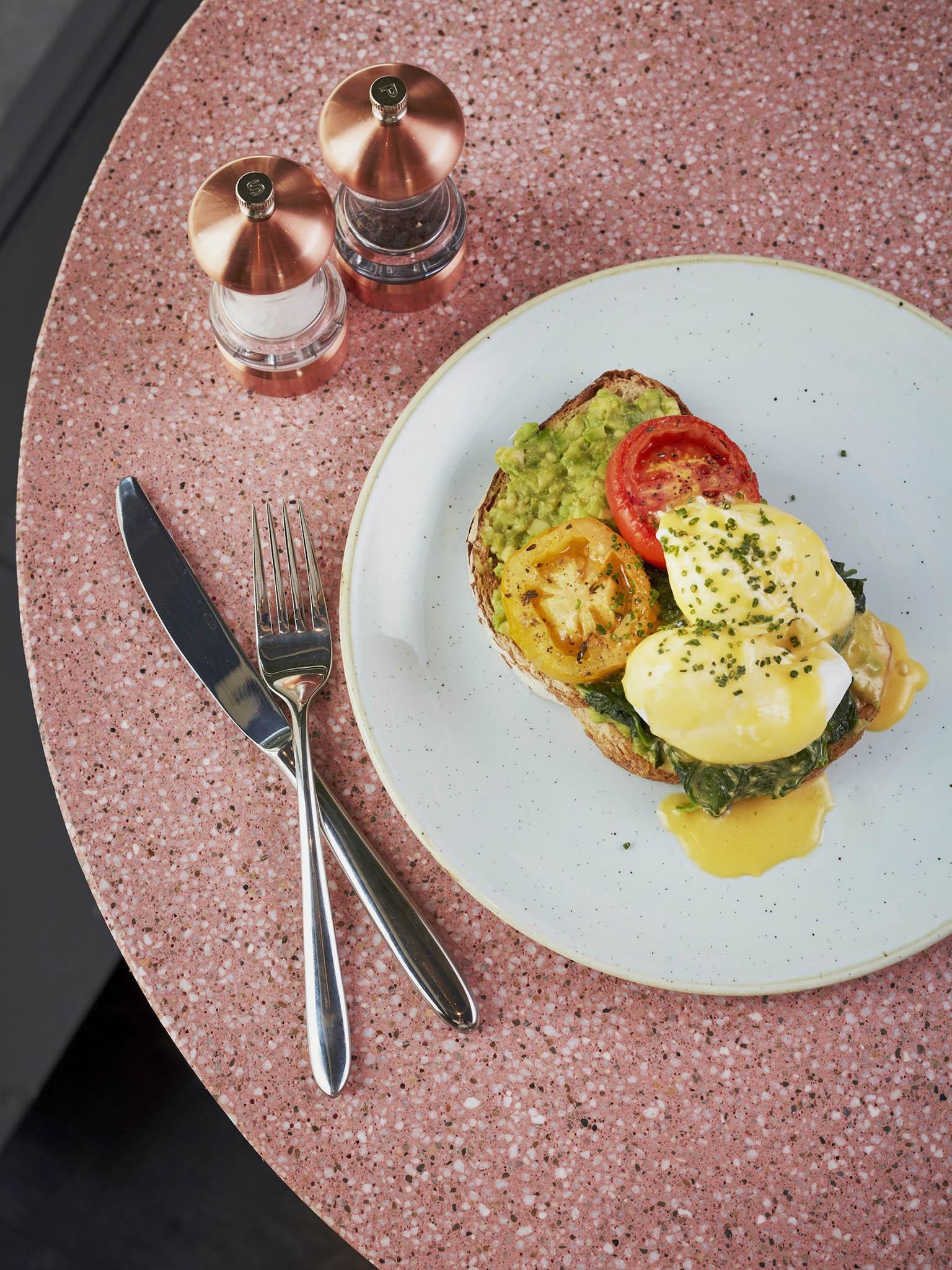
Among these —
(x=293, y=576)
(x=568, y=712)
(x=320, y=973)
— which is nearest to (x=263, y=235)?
(x=293, y=576)

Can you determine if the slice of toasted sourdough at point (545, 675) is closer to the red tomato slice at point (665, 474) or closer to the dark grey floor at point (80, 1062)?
the red tomato slice at point (665, 474)

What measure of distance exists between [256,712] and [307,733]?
5.2 inches

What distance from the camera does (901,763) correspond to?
2.18 metres

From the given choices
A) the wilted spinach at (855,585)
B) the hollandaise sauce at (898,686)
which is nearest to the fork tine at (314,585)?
the wilted spinach at (855,585)

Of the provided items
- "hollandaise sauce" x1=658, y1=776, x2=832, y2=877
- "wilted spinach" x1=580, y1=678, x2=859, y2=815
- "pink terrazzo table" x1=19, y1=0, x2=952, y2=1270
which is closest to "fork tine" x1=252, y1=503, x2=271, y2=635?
"pink terrazzo table" x1=19, y1=0, x2=952, y2=1270

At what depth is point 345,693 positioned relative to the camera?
2.27 m

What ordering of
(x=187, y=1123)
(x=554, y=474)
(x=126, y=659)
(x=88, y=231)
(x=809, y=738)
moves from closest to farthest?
(x=809, y=738) → (x=554, y=474) → (x=126, y=659) → (x=88, y=231) → (x=187, y=1123)

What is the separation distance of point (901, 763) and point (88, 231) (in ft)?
7.42

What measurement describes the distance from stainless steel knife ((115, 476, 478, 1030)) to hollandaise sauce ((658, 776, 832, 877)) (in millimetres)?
577

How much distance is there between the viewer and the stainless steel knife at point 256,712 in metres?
2.10

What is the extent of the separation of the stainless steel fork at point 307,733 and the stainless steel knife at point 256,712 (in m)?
0.05

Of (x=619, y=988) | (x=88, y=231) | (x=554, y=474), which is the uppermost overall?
(x=88, y=231)

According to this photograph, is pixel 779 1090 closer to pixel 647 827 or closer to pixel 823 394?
pixel 647 827

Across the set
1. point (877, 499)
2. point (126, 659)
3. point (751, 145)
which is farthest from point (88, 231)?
point (877, 499)
